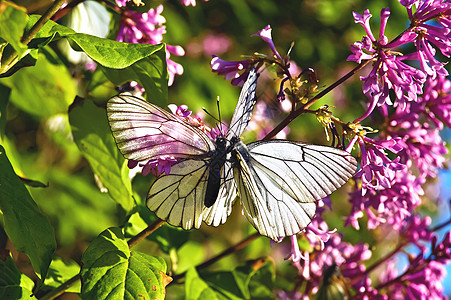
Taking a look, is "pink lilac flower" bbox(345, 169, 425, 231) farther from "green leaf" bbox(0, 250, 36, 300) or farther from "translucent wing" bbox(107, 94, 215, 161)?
"green leaf" bbox(0, 250, 36, 300)

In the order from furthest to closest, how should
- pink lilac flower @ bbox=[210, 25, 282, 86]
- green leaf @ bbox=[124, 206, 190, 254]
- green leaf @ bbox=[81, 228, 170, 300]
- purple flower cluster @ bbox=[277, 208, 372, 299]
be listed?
purple flower cluster @ bbox=[277, 208, 372, 299]
green leaf @ bbox=[124, 206, 190, 254]
pink lilac flower @ bbox=[210, 25, 282, 86]
green leaf @ bbox=[81, 228, 170, 300]

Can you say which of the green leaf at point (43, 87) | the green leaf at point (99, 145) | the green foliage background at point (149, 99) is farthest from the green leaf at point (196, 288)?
the green leaf at point (43, 87)

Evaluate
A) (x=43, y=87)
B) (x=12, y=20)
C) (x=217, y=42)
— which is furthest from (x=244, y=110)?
(x=217, y=42)

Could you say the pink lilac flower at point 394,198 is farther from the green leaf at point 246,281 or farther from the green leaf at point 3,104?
the green leaf at point 3,104

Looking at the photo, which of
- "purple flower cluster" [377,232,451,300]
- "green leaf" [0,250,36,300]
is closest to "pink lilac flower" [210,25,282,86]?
"green leaf" [0,250,36,300]

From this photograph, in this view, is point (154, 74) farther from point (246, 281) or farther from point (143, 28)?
point (246, 281)

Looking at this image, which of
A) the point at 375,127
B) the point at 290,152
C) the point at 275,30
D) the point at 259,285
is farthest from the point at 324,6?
the point at 290,152

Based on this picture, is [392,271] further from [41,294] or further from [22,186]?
[22,186]
